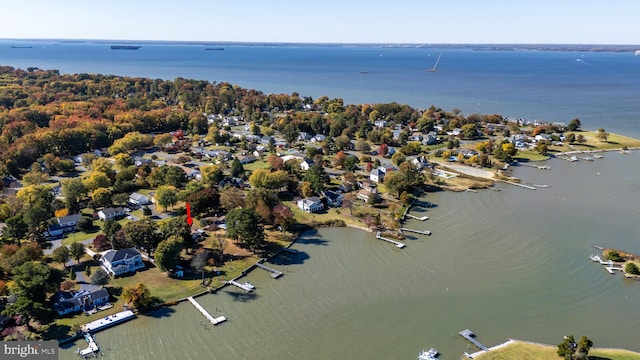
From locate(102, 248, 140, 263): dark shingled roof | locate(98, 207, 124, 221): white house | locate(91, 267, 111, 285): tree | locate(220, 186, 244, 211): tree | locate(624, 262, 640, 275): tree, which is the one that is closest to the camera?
locate(91, 267, 111, 285): tree

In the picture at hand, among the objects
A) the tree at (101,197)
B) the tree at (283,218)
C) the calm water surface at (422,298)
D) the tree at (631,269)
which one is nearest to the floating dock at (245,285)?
the calm water surface at (422,298)

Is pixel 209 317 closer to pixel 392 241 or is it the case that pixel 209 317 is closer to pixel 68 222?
pixel 392 241

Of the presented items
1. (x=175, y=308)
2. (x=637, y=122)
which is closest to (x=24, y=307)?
(x=175, y=308)

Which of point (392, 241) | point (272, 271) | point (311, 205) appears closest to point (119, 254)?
point (272, 271)

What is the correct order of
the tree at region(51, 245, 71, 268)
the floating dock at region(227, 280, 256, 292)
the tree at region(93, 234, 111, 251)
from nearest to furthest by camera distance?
the floating dock at region(227, 280, 256, 292)
the tree at region(51, 245, 71, 268)
the tree at region(93, 234, 111, 251)

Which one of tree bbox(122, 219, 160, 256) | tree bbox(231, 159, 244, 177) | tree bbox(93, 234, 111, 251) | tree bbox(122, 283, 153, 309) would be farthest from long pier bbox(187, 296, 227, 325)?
tree bbox(231, 159, 244, 177)

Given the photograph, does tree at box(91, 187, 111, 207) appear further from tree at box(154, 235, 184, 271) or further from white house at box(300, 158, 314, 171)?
white house at box(300, 158, 314, 171)

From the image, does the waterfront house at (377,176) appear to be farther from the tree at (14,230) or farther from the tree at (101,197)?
the tree at (14,230)
